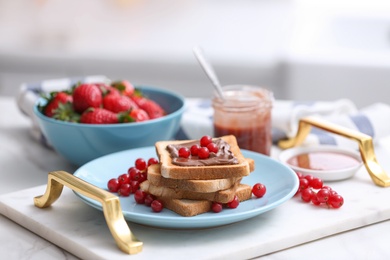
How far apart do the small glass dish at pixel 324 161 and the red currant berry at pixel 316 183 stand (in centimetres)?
7

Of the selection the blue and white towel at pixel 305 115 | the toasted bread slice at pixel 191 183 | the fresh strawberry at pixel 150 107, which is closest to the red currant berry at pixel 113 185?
the toasted bread slice at pixel 191 183

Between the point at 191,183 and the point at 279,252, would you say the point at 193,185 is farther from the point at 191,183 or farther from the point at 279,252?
the point at 279,252

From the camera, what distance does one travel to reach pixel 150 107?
1.63 meters

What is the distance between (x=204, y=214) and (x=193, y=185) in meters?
0.05

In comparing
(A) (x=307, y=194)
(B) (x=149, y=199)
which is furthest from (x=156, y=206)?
(A) (x=307, y=194)

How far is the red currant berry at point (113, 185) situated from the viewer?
52.4 inches

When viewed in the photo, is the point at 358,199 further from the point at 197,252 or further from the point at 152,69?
the point at 152,69

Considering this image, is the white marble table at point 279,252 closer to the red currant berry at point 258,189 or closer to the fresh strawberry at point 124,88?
the red currant berry at point 258,189

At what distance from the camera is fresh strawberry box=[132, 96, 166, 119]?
163cm

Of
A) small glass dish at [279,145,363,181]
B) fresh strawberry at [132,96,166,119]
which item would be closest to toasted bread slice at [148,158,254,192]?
small glass dish at [279,145,363,181]

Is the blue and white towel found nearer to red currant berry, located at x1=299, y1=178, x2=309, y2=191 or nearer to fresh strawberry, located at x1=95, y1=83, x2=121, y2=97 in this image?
fresh strawberry, located at x1=95, y1=83, x2=121, y2=97

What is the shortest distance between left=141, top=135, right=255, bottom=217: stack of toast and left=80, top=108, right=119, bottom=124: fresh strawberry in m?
0.33

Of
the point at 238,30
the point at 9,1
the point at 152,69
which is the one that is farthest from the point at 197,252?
the point at 9,1

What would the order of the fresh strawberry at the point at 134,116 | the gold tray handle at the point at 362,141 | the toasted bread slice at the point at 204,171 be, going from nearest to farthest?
the toasted bread slice at the point at 204,171, the gold tray handle at the point at 362,141, the fresh strawberry at the point at 134,116
